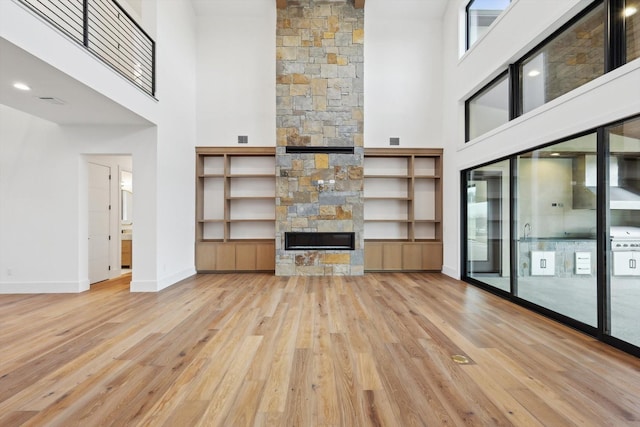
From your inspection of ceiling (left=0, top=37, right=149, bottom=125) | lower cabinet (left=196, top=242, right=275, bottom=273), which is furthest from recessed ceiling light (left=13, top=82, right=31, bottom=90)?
lower cabinet (left=196, top=242, right=275, bottom=273)

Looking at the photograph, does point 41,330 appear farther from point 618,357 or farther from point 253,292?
point 618,357

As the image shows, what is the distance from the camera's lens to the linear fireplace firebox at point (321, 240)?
19.6 feet

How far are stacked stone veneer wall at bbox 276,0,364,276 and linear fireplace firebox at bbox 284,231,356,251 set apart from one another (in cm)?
12

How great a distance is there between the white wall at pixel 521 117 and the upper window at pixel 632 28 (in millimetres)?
183

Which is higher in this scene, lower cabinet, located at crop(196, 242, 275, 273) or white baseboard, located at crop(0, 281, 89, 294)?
lower cabinet, located at crop(196, 242, 275, 273)

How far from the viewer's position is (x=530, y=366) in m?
2.22

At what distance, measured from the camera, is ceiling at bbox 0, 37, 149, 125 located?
8.63 ft

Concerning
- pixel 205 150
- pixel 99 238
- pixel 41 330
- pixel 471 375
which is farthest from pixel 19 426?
pixel 205 150

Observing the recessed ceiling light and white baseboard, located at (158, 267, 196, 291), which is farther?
white baseboard, located at (158, 267, 196, 291)

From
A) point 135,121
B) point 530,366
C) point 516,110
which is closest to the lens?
point 530,366

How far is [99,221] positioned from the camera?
5.23m

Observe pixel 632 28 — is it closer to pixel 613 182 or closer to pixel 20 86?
pixel 613 182

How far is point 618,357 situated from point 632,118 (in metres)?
1.97

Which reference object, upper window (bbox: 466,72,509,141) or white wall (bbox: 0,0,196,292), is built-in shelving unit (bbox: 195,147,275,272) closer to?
white wall (bbox: 0,0,196,292)
